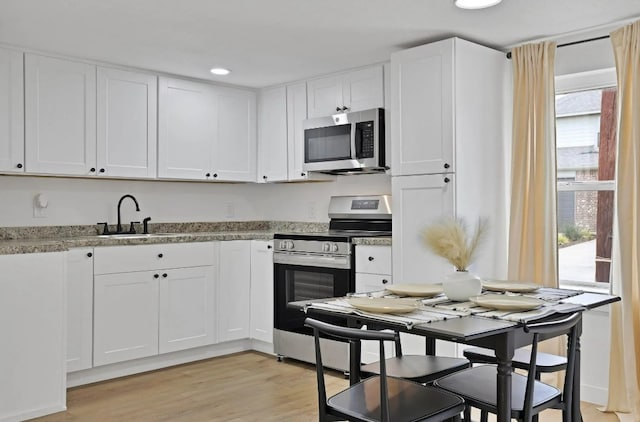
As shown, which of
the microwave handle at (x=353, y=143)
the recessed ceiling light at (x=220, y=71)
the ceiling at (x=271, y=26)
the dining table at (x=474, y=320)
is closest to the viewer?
the dining table at (x=474, y=320)

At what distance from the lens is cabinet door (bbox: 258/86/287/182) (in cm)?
495

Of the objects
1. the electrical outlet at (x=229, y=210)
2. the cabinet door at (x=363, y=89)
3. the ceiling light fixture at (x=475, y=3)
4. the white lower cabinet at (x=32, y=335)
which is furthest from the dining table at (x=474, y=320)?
the electrical outlet at (x=229, y=210)

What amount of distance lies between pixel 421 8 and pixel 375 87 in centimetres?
113

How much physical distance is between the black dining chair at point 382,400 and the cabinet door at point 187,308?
2.40 metres

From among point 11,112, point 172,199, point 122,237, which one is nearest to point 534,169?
point 122,237

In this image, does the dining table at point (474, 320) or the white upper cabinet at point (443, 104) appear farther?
the white upper cabinet at point (443, 104)

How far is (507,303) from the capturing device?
2.15 metres

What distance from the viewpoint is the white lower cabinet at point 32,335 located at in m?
3.16

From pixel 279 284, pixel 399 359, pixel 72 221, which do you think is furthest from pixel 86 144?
pixel 399 359

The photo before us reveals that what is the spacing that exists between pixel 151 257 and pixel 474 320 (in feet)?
9.07

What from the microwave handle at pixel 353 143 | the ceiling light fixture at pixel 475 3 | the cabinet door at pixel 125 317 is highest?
the ceiling light fixture at pixel 475 3

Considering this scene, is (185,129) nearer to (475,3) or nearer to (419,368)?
(475,3)

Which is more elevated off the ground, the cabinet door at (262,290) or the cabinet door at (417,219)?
the cabinet door at (417,219)

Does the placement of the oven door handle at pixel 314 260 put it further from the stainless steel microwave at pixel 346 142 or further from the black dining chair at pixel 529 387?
the black dining chair at pixel 529 387
